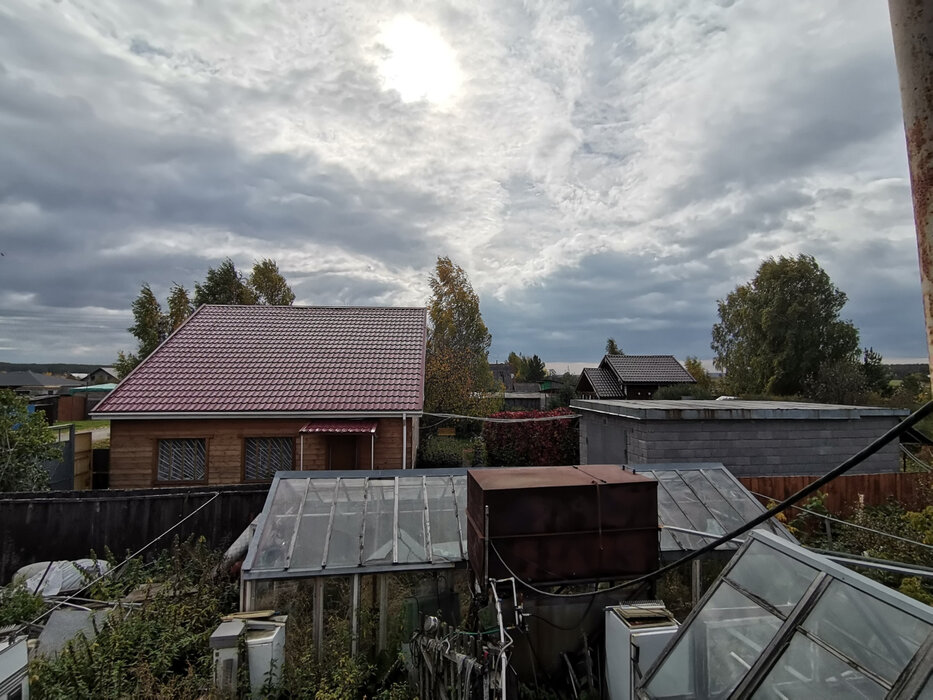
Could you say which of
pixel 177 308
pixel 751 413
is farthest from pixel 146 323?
pixel 751 413

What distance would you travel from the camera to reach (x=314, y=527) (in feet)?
19.7

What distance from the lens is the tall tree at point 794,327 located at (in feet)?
91.7

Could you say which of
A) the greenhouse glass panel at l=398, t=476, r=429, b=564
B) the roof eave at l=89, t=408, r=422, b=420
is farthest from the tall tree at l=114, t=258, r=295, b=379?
the greenhouse glass panel at l=398, t=476, r=429, b=564

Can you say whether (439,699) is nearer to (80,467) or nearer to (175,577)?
(175,577)

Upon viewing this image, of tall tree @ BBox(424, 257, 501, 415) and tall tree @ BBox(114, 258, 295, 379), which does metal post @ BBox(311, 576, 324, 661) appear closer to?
tall tree @ BBox(424, 257, 501, 415)

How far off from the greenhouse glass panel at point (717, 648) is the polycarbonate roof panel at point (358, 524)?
2627mm

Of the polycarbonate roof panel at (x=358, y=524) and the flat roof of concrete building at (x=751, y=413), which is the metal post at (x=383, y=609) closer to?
the polycarbonate roof panel at (x=358, y=524)

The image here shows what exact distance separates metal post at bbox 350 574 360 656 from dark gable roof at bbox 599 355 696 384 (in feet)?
84.1

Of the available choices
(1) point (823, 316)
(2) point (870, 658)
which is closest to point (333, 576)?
(2) point (870, 658)

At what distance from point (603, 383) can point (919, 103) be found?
29328mm

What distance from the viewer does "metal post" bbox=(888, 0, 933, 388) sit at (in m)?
1.76

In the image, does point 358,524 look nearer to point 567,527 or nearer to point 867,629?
point 567,527

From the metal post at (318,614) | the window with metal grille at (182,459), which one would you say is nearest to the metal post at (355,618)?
the metal post at (318,614)

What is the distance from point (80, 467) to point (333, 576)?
12.0 metres
